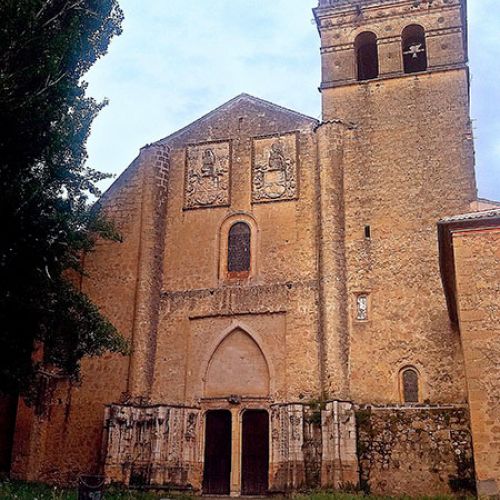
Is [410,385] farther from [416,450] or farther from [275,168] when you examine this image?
[275,168]

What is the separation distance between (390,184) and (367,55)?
18.0 feet

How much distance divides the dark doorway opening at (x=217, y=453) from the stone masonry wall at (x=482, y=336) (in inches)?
333

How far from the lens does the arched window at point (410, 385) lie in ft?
60.8

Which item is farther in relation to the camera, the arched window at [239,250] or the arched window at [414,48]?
the arched window at [414,48]

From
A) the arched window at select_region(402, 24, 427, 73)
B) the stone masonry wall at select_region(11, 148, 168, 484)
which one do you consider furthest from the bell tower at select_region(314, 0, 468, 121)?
the stone masonry wall at select_region(11, 148, 168, 484)

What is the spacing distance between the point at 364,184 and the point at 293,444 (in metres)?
7.37

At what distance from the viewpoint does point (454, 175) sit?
20156 millimetres

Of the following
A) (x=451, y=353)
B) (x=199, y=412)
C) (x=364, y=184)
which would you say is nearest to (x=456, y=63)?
(x=364, y=184)

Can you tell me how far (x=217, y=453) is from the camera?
1980 centimetres

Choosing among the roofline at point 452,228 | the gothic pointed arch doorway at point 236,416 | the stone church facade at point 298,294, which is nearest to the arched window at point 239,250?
the stone church facade at point 298,294

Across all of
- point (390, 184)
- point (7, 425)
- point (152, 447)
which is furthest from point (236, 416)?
point (390, 184)

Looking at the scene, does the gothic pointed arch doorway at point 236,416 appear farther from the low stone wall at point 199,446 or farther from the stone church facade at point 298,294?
the low stone wall at point 199,446

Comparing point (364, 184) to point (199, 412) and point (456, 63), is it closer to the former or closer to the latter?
point (456, 63)

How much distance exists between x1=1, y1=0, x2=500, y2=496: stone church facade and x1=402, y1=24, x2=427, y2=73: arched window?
0.25 feet
